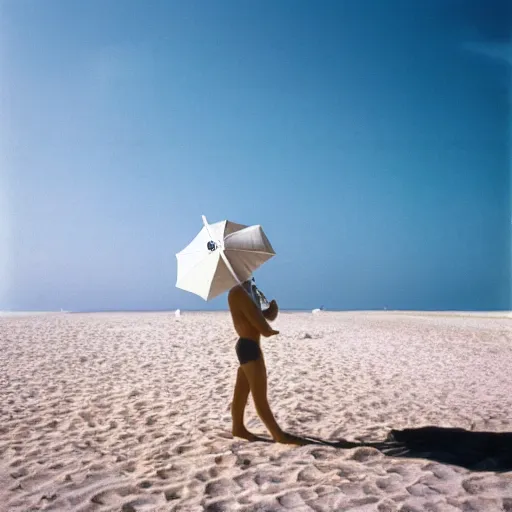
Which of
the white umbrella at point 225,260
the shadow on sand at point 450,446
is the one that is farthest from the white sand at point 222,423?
the white umbrella at point 225,260

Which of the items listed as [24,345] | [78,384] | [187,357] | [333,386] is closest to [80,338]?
[24,345]

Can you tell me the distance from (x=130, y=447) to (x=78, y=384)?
400 centimetres

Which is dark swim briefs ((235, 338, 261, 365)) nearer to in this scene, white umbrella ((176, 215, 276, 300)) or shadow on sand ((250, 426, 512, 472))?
white umbrella ((176, 215, 276, 300))

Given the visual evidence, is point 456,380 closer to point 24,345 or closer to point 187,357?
point 187,357

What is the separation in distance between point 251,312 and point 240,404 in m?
1.24

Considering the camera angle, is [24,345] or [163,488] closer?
[163,488]

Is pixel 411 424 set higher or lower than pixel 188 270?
lower

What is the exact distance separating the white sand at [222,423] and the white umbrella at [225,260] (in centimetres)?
185

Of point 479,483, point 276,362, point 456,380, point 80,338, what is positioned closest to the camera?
point 479,483

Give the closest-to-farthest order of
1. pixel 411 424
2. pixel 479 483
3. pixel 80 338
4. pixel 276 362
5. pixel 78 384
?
pixel 479 483 → pixel 411 424 → pixel 78 384 → pixel 276 362 → pixel 80 338

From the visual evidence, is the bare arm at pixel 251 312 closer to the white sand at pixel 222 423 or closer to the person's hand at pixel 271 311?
the person's hand at pixel 271 311

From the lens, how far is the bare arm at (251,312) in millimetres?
5273

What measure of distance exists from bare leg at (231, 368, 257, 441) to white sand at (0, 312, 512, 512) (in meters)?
0.22

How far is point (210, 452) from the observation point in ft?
17.1
